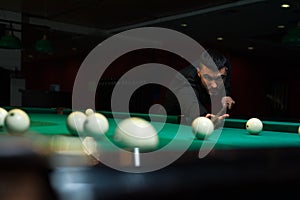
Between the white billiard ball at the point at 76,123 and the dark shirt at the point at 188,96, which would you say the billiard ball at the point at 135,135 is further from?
the dark shirt at the point at 188,96

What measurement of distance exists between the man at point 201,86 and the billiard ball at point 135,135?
1.30 m

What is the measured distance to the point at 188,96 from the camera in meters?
2.65

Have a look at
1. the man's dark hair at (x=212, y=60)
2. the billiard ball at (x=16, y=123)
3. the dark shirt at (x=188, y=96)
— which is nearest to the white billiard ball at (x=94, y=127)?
the billiard ball at (x=16, y=123)

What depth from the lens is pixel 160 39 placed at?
9227 millimetres

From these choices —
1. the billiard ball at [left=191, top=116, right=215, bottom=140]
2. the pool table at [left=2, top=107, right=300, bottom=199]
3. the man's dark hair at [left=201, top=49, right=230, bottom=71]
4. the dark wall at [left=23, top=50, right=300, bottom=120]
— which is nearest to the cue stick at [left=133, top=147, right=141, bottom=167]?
the pool table at [left=2, top=107, right=300, bottom=199]

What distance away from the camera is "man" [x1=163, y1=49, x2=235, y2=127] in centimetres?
256

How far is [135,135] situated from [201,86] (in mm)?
1763

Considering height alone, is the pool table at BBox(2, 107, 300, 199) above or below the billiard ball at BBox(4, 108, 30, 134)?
below

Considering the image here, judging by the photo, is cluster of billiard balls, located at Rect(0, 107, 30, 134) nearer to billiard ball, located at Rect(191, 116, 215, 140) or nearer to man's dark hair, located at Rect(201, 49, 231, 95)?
billiard ball, located at Rect(191, 116, 215, 140)

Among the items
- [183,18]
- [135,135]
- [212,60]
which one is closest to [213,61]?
[212,60]

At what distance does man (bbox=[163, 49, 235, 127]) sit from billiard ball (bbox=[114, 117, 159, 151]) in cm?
130

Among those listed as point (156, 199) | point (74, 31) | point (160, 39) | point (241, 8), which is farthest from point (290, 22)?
point (156, 199)

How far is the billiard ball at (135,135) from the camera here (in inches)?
40.3

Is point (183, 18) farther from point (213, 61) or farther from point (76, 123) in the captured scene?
point (76, 123)
